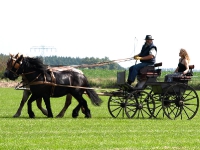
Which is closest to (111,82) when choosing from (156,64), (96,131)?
(156,64)

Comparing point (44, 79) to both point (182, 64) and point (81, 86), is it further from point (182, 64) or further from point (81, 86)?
point (182, 64)

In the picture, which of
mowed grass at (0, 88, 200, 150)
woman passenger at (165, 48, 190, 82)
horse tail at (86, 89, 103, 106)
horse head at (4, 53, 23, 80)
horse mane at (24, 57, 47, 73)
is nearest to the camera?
mowed grass at (0, 88, 200, 150)

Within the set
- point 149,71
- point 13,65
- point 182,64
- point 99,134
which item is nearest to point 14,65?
point 13,65

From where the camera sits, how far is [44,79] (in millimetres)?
17094

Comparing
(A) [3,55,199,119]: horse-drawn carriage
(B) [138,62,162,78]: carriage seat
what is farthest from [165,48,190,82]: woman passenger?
(B) [138,62,162,78]: carriage seat

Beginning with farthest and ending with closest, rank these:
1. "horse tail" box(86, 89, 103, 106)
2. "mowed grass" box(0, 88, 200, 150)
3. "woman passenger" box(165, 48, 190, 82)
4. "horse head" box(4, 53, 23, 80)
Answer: "horse tail" box(86, 89, 103, 106) → "woman passenger" box(165, 48, 190, 82) → "horse head" box(4, 53, 23, 80) → "mowed grass" box(0, 88, 200, 150)

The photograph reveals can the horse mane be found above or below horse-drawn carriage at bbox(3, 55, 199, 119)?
above

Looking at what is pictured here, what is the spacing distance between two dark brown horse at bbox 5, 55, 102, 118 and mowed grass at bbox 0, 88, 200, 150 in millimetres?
1720

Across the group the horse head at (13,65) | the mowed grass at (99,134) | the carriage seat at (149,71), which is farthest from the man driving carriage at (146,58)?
the horse head at (13,65)

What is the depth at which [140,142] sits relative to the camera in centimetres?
1161

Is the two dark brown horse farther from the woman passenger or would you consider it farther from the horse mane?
the woman passenger

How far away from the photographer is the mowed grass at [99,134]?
1104 centimetres

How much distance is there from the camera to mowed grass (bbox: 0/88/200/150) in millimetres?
11039

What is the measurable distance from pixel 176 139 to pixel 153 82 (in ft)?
17.4
